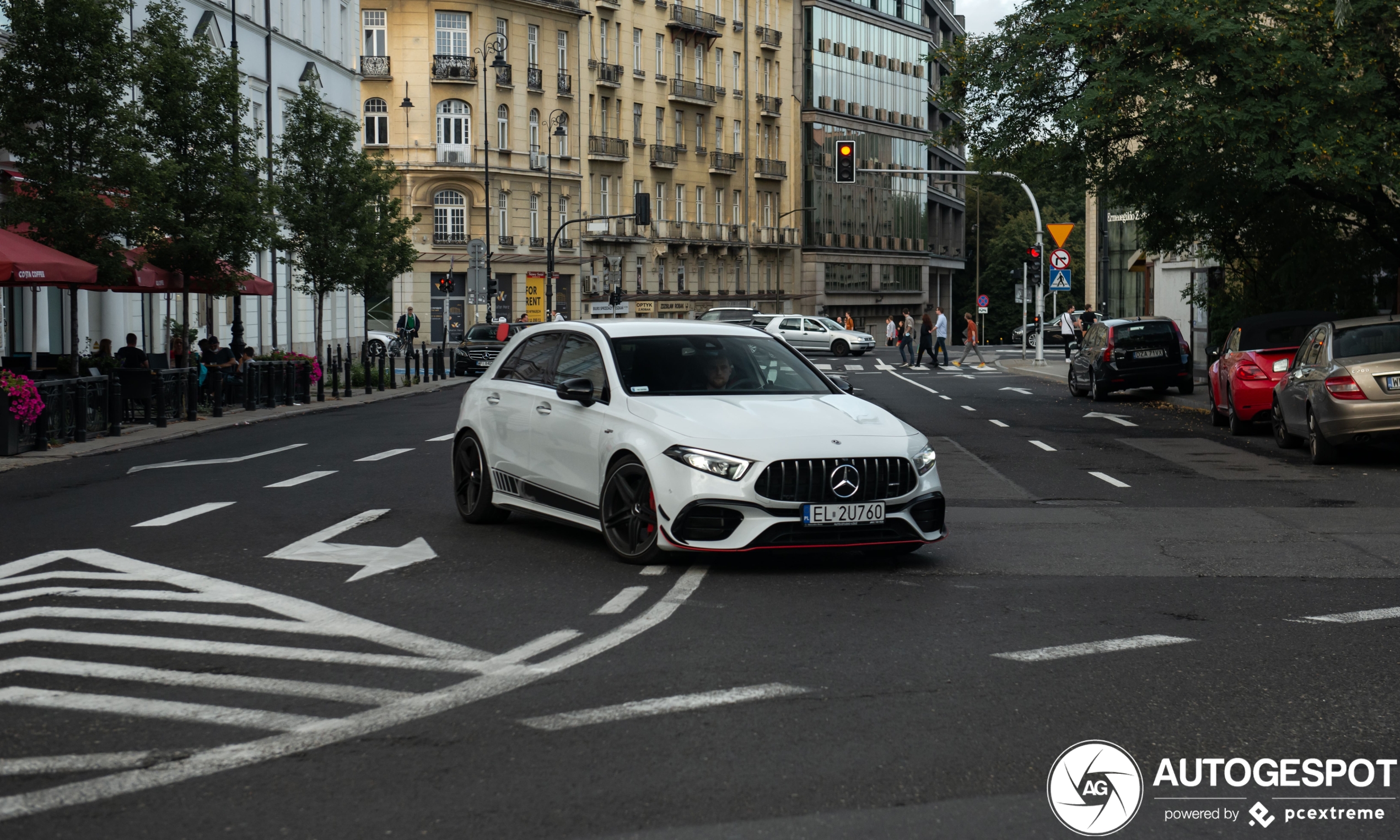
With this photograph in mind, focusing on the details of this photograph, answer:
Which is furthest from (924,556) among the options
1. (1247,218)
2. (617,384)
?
(1247,218)

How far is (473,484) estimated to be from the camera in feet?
40.8

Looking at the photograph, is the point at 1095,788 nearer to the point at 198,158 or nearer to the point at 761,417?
the point at 761,417

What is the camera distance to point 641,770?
5516mm

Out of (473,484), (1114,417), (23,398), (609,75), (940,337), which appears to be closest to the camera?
(473,484)

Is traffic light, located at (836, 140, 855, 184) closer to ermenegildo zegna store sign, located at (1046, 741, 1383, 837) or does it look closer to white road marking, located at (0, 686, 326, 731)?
white road marking, located at (0, 686, 326, 731)

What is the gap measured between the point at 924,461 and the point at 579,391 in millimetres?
2168

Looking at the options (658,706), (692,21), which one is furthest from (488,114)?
(658,706)

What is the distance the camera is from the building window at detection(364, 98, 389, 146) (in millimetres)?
79375

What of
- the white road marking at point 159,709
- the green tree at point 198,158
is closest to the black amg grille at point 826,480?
the white road marking at point 159,709

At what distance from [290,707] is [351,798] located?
1.29 metres

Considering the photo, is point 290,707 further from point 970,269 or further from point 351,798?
point 970,269

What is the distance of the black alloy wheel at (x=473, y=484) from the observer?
12211mm

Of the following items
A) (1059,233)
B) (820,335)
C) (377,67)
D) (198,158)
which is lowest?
(820,335)

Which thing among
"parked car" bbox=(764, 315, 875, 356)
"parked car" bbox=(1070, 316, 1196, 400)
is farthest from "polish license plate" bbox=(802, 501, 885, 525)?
"parked car" bbox=(764, 315, 875, 356)
